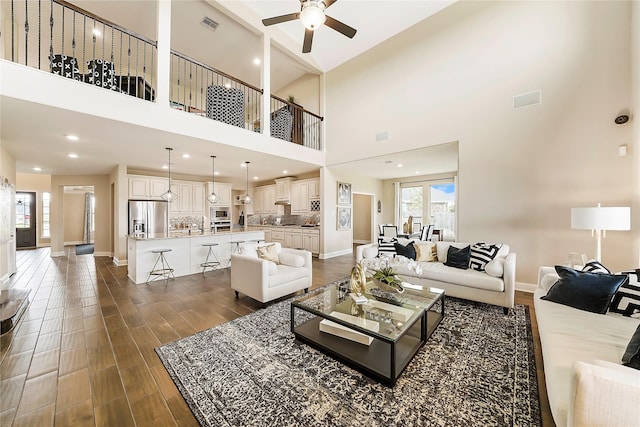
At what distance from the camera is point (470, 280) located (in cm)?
315

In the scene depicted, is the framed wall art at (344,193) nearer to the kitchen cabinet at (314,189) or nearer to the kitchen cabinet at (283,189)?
the kitchen cabinet at (314,189)

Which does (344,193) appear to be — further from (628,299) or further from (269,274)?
(628,299)

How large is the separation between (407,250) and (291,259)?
1.98 meters

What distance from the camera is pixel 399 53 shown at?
5.35 metres

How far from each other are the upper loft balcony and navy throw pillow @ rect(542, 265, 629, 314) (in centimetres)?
483

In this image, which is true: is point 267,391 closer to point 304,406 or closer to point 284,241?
point 304,406

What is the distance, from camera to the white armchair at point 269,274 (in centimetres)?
313

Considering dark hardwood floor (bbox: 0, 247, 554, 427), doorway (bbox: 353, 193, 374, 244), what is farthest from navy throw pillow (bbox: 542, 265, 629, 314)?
doorway (bbox: 353, 193, 374, 244)

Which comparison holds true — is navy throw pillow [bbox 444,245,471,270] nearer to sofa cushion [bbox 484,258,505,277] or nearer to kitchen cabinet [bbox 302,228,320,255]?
sofa cushion [bbox 484,258,505,277]

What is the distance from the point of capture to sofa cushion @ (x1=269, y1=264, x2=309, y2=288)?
3232 millimetres

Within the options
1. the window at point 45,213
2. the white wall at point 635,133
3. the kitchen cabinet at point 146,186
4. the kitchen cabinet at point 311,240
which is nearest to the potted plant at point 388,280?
the white wall at point 635,133

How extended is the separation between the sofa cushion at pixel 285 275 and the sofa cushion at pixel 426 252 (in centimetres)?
191

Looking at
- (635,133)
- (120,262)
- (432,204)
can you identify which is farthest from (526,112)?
(120,262)

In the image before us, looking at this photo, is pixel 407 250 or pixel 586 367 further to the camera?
pixel 407 250
